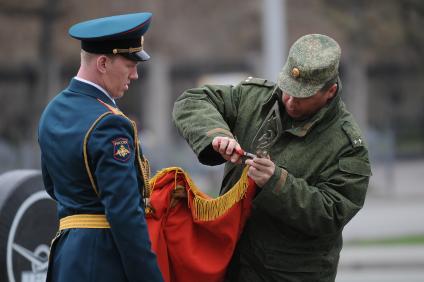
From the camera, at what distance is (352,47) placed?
2267cm

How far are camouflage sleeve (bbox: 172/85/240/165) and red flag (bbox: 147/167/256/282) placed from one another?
0.18 metres

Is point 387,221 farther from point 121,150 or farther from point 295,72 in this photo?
point 121,150

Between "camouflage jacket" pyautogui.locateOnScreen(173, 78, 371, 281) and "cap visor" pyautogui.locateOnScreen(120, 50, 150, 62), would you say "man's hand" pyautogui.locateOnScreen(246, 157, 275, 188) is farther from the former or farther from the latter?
"cap visor" pyautogui.locateOnScreen(120, 50, 150, 62)

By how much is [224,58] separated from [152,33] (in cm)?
611

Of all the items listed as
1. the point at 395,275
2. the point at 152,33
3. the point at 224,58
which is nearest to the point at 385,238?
the point at 395,275

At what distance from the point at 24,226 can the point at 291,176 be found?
1623 millimetres

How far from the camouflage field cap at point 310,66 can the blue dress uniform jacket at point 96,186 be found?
2.44ft

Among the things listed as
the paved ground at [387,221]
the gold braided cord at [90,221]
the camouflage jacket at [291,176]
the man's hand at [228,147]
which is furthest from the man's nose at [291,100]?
the paved ground at [387,221]

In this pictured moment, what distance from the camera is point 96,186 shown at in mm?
3311

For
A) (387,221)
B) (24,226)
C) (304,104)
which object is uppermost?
(304,104)

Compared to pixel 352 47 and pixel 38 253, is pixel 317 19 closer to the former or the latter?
pixel 352 47

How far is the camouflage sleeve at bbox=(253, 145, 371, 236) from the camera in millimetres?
3545

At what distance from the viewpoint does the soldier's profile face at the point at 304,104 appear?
3711 millimetres

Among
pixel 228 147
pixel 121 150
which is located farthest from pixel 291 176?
pixel 121 150
